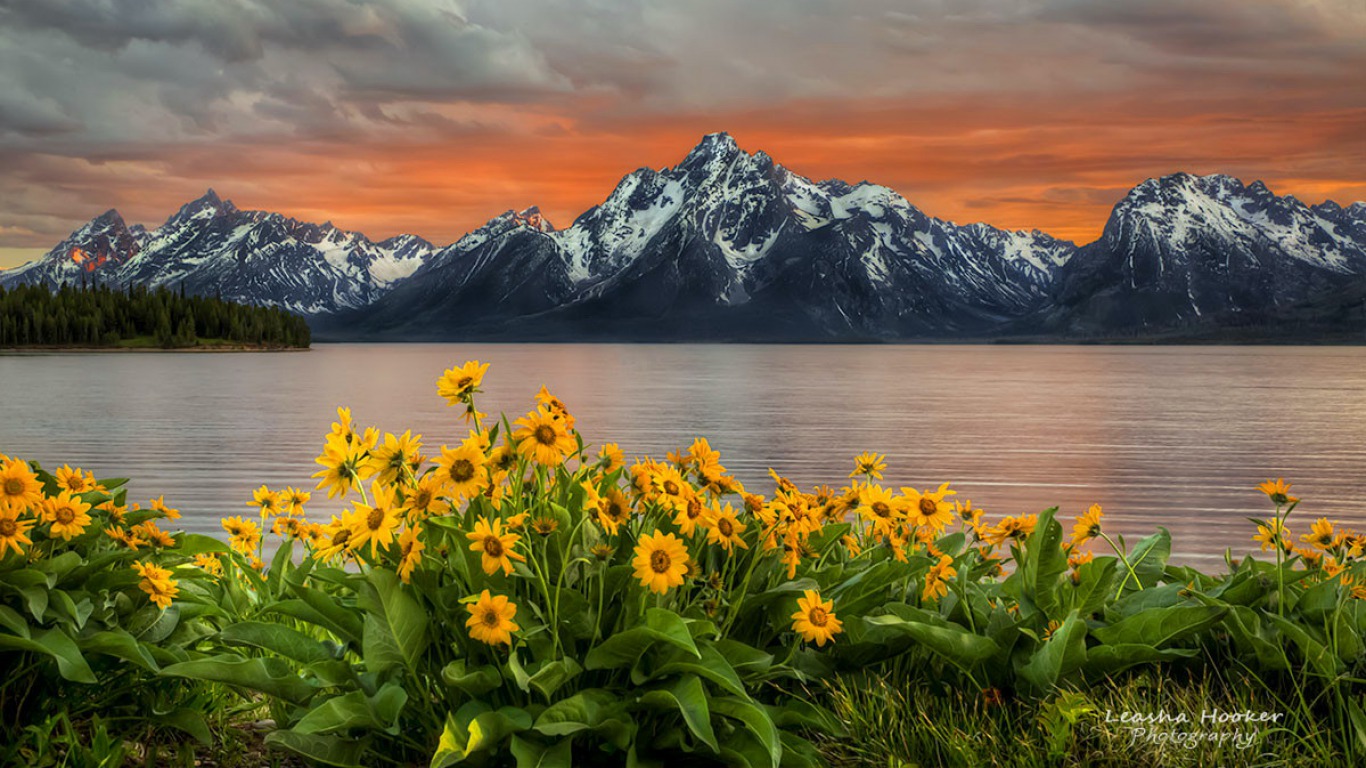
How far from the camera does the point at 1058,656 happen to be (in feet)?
16.5

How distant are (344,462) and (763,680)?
7.31ft

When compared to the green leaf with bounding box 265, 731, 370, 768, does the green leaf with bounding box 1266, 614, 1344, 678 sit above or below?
above

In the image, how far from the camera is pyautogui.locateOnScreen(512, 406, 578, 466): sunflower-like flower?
457 cm

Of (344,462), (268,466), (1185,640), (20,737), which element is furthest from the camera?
(268,466)

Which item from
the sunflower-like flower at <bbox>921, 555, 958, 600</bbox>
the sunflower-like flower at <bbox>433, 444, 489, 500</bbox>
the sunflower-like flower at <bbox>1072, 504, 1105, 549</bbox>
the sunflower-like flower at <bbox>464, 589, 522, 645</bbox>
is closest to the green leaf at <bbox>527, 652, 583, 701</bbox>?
the sunflower-like flower at <bbox>464, 589, 522, 645</bbox>

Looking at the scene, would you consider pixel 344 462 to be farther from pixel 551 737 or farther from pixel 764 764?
pixel 764 764

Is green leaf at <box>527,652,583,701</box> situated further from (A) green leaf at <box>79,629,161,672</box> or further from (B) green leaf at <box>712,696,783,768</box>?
(A) green leaf at <box>79,629,161,672</box>

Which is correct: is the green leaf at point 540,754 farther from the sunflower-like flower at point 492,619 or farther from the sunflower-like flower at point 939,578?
the sunflower-like flower at point 939,578

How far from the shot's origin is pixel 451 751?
4.41 metres

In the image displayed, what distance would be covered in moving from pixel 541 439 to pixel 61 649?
2311mm

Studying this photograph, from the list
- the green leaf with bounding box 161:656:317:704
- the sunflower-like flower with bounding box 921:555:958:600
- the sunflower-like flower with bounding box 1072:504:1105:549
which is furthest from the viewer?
the sunflower-like flower with bounding box 1072:504:1105:549

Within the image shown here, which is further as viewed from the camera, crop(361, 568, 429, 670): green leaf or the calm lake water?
the calm lake water

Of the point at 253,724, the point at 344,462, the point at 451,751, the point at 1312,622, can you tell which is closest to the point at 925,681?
the point at 1312,622

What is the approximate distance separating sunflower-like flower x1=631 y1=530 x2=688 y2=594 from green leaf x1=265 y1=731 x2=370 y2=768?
1584 mm
